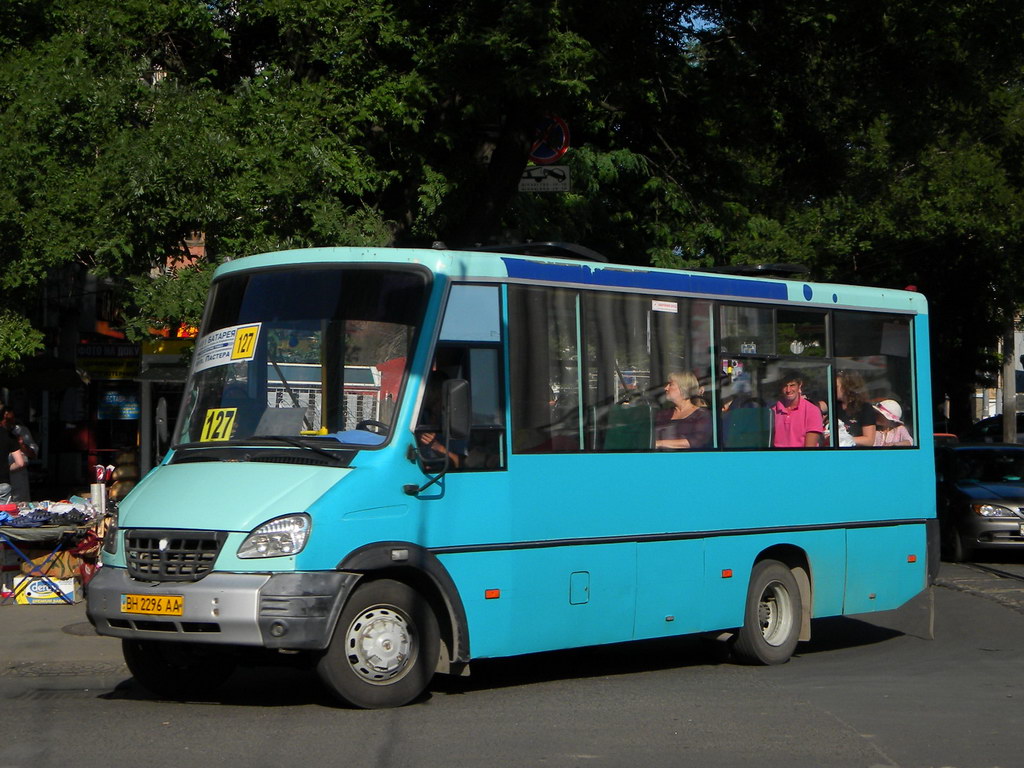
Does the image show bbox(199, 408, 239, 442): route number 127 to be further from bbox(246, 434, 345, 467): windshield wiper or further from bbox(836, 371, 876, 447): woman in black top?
bbox(836, 371, 876, 447): woman in black top

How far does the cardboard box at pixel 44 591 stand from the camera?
44.6ft

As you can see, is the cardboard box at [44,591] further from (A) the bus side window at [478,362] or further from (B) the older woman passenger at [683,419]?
(B) the older woman passenger at [683,419]

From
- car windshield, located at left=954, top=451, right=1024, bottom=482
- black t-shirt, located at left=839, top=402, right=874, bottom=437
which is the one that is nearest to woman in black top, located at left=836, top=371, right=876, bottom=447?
black t-shirt, located at left=839, top=402, right=874, bottom=437

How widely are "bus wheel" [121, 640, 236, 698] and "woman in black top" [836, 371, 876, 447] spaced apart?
5251 millimetres

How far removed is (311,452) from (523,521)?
4.82 ft

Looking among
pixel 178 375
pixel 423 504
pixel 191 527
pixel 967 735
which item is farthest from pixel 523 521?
pixel 178 375

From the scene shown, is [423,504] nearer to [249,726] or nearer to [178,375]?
[249,726]

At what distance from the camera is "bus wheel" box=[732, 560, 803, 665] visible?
1076 centimetres

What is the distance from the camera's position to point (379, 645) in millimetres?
8328

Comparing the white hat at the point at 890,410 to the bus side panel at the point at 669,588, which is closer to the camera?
the bus side panel at the point at 669,588

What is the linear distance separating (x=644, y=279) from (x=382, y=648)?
3.31 metres

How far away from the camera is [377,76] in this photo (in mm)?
14992

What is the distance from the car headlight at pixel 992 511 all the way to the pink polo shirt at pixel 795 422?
863cm

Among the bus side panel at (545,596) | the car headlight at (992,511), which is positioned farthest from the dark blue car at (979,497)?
the bus side panel at (545,596)
